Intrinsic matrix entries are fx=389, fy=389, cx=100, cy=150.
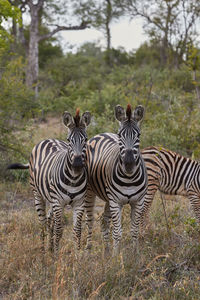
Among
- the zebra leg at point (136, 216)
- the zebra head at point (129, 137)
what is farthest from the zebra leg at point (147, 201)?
the zebra head at point (129, 137)

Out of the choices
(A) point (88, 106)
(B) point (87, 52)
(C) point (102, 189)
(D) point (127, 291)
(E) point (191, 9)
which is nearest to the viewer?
(D) point (127, 291)

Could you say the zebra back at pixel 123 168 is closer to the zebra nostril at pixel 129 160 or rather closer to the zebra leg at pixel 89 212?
the zebra nostril at pixel 129 160

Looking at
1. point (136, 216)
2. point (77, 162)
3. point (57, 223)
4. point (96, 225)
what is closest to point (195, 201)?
point (96, 225)

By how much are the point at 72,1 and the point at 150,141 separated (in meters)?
14.1

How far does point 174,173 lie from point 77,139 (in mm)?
2986

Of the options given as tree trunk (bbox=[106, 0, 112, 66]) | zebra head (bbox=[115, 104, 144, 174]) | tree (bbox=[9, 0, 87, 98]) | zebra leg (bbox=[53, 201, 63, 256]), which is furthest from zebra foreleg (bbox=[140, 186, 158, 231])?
tree trunk (bbox=[106, 0, 112, 66])

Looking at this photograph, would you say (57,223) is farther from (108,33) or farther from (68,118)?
(108,33)

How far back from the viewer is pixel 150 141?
9727mm

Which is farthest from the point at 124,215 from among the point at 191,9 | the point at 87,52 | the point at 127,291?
the point at 87,52

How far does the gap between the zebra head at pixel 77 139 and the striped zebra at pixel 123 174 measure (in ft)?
1.32

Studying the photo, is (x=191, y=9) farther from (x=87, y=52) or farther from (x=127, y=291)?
(x=87, y=52)

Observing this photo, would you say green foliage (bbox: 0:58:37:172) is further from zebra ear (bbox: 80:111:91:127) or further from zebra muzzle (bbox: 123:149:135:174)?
zebra muzzle (bbox: 123:149:135:174)

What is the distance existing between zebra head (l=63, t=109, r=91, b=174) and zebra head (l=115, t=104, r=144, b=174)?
39cm

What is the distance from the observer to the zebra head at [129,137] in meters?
4.10
